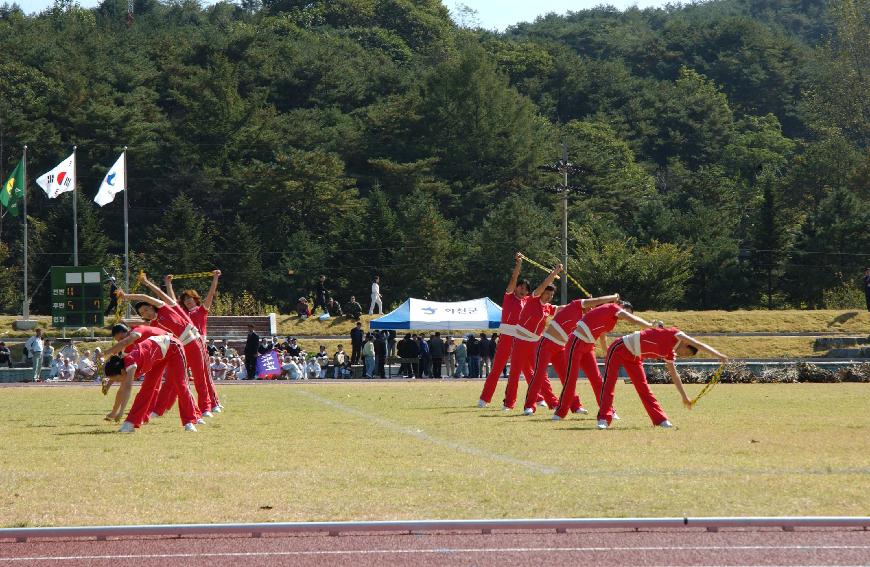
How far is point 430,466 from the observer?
42.0 feet

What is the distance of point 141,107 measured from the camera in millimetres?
93438

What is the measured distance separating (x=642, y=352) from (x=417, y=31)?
410ft

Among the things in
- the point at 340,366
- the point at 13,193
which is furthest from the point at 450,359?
the point at 13,193

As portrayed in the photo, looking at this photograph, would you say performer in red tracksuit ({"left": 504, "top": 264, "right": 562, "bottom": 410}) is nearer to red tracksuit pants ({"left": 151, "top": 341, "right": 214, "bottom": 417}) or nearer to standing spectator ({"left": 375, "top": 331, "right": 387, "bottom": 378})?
red tracksuit pants ({"left": 151, "top": 341, "right": 214, "bottom": 417})

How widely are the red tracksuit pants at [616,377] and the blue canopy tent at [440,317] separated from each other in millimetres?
27975

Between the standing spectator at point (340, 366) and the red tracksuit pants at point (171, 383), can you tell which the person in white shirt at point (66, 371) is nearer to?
the standing spectator at point (340, 366)

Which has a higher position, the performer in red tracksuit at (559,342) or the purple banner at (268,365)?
the performer in red tracksuit at (559,342)

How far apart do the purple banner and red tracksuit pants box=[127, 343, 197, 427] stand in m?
23.7

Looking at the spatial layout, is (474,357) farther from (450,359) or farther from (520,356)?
(520,356)

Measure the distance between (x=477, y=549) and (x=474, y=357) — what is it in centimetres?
3489

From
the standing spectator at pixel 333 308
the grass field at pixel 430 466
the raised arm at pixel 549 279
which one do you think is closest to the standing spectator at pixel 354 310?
the standing spectator at pixel 333 308

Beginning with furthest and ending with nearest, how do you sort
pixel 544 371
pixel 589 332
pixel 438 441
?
1. pixel 544 371
2. pixel 589 332
3. pixel 438 441

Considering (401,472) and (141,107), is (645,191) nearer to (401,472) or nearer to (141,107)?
(141,107)

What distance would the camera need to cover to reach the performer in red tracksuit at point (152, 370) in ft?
55.9
